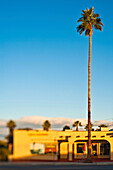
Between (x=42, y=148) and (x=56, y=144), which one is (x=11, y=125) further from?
(x=56, y=144)

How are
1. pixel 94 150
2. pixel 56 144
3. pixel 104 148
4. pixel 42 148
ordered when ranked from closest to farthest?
pixel 42 148, pixel 56 144, pixel 104 148, pixel 94 150

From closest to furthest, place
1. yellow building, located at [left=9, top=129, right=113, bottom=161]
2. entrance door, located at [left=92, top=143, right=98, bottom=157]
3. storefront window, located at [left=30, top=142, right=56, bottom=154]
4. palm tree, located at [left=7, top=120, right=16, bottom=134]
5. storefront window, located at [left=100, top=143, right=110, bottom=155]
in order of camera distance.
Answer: palm tree, located at [left=7, top=120, right=16, bottom=134] < yellow building, located at [left=9, top=129, right=113, bottom=161] < storefront window, located at [left=30, top=142, right=56, bottom=154] < storefront window, located at [left=100, top=143, right=110, bottom=155] < entrance door, located at [left=92, top=143, right=98, bottom=157]

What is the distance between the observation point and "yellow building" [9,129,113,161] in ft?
141

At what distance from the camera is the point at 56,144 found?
154 feet

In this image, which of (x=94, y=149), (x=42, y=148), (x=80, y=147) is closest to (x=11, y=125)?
(x=42, y=148)

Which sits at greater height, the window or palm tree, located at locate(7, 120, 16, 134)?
palm tree, located at locate(7, 120, 16, 134)

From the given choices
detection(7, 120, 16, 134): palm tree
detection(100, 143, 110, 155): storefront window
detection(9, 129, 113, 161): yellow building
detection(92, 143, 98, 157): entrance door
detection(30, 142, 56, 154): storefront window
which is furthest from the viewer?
detection(92, 143, 98, 157): entrance door

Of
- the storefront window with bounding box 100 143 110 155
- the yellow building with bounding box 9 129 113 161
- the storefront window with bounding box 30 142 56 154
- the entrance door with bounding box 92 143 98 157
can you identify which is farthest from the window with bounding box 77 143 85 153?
the storefront window with bounding box 30 142 56 154

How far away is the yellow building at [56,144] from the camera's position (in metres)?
43.1

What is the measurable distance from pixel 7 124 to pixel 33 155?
243 inches

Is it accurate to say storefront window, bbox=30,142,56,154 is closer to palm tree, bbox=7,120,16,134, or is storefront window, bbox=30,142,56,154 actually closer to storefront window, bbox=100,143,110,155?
palm tree, bbox=7,120,16,134

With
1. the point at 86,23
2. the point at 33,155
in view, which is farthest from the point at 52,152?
the point at 86,23

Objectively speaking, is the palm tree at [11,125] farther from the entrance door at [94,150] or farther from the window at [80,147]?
the entrance door at [94,150]

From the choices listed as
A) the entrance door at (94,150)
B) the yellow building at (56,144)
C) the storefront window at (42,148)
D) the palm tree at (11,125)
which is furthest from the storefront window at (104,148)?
the palm tree at (11,125)
